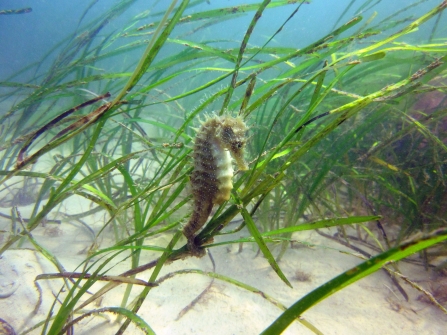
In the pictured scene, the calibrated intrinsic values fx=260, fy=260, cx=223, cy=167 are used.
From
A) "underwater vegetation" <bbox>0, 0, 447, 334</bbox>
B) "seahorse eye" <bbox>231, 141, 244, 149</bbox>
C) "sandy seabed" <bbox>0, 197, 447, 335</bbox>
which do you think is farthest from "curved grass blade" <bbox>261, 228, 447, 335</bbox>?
"sandy seabed" <bbox>0, 197, 447, 335</bbox>

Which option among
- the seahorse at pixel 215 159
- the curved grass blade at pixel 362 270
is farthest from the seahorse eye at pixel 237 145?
the curved grass blade at pixel 362 270

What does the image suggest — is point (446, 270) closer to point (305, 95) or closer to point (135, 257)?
point (305, 95)

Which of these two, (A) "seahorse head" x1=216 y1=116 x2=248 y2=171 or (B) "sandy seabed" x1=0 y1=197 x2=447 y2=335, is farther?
(B) "sandy seabed" x1=0 y1=197 x2=447 y2=335

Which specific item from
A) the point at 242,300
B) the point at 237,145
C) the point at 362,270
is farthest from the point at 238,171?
the point at 242,300

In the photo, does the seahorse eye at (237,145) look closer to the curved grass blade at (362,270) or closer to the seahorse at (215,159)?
the seahorse at (215,159)

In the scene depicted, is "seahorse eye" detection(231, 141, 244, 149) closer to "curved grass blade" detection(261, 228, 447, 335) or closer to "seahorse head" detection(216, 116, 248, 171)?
"seahorse head" detection(216, 116, 248, 171)

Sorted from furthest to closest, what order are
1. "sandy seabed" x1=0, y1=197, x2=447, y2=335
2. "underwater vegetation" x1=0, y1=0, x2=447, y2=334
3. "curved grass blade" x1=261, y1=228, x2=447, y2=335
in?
"sandy seabed" x1=0, y1=197, x2=447, y2=335 → "underwater vegetation" x1=0, y1=0, x2=447, y2=334 → "curved grass blade" x1=261, y1=228, x2=447, y2=335

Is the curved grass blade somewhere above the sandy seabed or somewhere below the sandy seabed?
above
